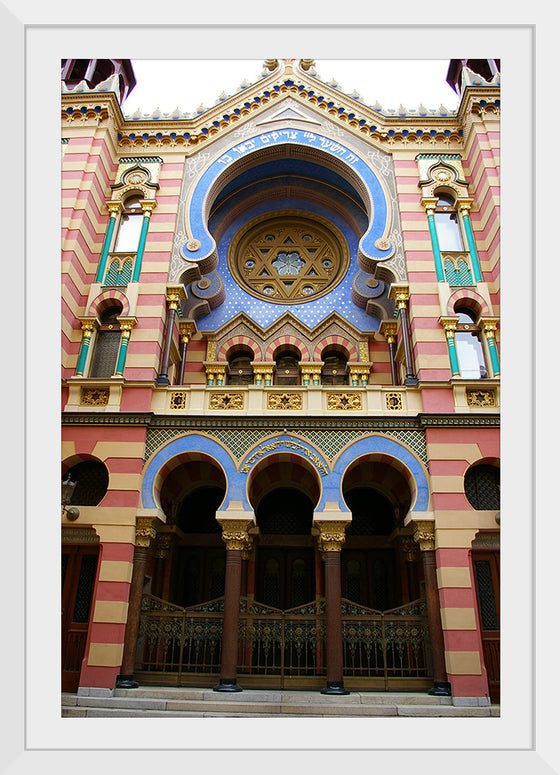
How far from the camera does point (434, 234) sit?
45.4 feet

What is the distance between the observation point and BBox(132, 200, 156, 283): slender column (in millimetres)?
13500

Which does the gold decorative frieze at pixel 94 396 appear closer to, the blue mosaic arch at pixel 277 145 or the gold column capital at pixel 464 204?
the blue mosaic arch at pixel 277 145

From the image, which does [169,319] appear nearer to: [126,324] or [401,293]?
[126,324]

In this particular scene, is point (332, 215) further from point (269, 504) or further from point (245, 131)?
point (269, 504)

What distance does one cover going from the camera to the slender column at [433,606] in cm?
983

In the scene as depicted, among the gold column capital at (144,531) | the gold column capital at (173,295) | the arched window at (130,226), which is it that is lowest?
the gold column capital at (144,531)

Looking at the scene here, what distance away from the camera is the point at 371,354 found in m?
15.0

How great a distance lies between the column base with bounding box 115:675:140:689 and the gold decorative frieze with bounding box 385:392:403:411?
772 centimetres

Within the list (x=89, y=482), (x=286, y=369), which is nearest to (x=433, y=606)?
(x=286, y=369)

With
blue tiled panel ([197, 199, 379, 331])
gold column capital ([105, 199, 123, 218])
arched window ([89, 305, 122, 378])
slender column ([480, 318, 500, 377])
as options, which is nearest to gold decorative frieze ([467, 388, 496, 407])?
slender column ([480, 318, 500, 377])

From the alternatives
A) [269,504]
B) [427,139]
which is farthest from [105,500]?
[427,139]

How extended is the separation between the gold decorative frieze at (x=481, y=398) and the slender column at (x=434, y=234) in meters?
3.14

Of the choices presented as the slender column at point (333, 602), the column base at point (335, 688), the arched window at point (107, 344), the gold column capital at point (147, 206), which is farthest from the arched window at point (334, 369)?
the column base at point (335, 688)

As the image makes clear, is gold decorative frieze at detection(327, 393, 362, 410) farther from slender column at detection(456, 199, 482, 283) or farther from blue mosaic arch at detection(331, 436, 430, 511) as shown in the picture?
slender column at detection(456, 199, 482, 283)
